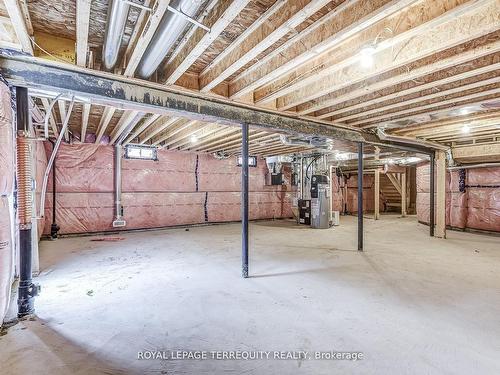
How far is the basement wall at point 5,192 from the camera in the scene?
1.86 metres

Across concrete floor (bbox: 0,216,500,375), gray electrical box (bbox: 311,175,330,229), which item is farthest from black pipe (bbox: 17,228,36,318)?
gray electrical box (bbox: 311,175,330,229)

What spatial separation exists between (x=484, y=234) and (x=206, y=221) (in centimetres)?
692

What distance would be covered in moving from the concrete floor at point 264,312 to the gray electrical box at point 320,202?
275cm

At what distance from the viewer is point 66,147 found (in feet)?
19.3

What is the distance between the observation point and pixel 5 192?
6.37ft

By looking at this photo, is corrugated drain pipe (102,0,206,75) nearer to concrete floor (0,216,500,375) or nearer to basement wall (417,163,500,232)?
concrete floor (0,216,500,375)

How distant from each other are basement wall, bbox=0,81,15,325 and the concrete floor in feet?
1.29

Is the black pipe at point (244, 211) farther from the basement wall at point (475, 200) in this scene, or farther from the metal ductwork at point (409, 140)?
the basement wall at point (475, 200)

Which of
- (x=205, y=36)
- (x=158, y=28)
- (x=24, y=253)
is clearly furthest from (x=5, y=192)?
(x=205, y=36)

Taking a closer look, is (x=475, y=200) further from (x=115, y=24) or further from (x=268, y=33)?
(x=115, y=24)

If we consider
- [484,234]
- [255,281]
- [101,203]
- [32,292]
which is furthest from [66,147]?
[484,234]

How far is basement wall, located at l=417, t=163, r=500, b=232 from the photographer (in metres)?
6.04

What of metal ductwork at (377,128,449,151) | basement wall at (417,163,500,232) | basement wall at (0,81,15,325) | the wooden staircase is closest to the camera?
basement wall at (0,81,15,325)

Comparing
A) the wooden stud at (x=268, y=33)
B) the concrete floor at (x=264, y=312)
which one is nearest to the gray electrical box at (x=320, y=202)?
the concrete floor at (x=264, y=312)
